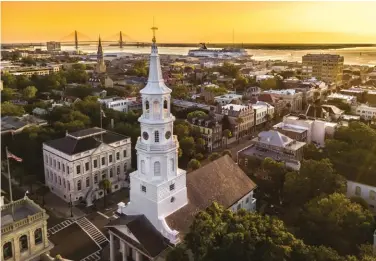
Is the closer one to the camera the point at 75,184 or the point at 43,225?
the point at 43,225

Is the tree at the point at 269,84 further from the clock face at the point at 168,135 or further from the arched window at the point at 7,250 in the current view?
the arched window at the point at 7,250

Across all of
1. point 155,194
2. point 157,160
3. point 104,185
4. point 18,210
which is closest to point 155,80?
point 157,160

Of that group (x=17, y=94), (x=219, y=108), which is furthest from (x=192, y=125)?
(x=17, y=94)

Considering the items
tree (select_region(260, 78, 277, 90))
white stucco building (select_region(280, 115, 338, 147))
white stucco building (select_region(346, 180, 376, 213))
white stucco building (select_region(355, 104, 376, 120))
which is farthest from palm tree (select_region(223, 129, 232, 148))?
tree (select_region(260, 78, 277, 90))

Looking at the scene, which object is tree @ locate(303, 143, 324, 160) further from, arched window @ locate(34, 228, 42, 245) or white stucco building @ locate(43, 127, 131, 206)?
arched window @ locate(34, 228, 42, 245)

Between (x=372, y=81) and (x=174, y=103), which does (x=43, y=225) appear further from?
(x=372, y=81)

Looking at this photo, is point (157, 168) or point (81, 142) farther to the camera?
point (81, 142)

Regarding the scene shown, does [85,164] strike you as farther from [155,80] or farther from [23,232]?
[155,80]

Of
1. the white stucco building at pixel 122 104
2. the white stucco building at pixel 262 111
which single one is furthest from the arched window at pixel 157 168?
the white stucco building at pixel 122 104
